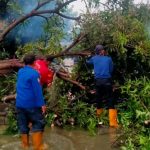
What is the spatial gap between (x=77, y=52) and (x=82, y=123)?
1.81 meters

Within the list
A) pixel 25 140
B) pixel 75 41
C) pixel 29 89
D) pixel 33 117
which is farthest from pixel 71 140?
pixel 75 41

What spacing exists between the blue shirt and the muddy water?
1.21 meters

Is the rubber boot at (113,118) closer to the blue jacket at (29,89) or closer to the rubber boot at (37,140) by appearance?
the rubber boot at (37,140)

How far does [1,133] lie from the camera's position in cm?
864

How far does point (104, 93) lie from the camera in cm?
937

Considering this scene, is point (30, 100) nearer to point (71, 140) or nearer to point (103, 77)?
point (71, 140)

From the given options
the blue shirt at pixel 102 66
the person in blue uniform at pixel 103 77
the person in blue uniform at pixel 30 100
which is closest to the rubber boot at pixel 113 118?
the person in blue uniform at pixel 103 77

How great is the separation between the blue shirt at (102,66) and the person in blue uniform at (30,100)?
2.39m

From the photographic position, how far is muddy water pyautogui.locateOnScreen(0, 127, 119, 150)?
295 inches

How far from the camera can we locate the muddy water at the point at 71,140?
748cm

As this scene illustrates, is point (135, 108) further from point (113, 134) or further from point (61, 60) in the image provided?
point (61, 60)

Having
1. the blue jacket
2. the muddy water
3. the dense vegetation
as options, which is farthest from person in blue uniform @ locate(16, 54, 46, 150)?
the dense vegetation

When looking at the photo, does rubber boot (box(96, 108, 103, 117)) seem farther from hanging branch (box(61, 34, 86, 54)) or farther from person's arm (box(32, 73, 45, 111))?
person's arm (box(32, 73, 45, 111))

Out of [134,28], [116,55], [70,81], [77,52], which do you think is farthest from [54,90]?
[134,28]
